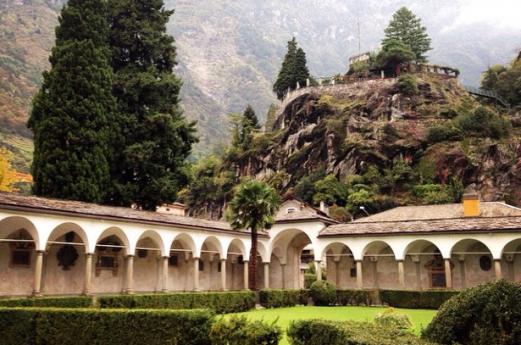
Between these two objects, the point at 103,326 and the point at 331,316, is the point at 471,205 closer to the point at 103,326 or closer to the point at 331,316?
the point at 331,316

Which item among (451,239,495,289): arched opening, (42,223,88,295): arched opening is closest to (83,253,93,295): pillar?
(42,223,88,295): arched opening

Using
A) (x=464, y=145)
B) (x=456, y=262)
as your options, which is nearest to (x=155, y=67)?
(x=456, y=262)

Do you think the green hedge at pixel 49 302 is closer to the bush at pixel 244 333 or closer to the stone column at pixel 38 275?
the stone column at pixel 38 275

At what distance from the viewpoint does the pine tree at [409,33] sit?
7712 cm

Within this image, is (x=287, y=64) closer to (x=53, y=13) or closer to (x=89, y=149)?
(x=89, y=149)

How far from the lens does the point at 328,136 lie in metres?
62.7

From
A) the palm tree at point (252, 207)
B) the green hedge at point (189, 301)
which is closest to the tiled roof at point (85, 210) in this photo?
the palm tree at point (252, 207)

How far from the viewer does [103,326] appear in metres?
12.4

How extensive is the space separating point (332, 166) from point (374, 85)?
15149 millimetres

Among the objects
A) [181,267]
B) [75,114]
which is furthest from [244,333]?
[181,267]

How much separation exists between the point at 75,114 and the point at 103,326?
19.8 meters

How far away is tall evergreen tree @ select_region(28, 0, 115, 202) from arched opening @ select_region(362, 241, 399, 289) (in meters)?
19.2

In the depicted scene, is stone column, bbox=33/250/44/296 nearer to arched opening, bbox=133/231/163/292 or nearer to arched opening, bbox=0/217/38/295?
arched opening, bbox=0/217/38/295

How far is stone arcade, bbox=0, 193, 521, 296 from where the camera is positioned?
78.9ft
